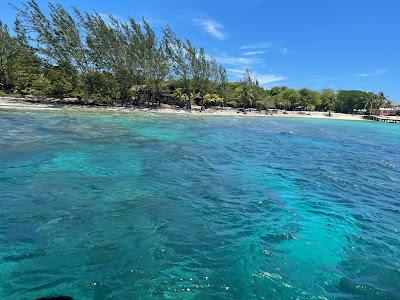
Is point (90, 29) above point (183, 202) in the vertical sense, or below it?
above

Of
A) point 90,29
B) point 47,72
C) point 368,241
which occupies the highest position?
point 90,29

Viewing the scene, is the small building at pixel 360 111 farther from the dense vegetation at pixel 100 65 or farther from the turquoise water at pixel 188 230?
the turquoise water at pixel 188 230

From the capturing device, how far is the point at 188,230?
27.6ft

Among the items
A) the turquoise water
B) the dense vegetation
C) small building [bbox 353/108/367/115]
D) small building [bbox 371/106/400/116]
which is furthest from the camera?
small building [bbox 353/108/367/115]

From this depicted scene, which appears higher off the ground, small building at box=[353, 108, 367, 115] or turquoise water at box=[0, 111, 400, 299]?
small building at box=[353, 108, 367, 115]

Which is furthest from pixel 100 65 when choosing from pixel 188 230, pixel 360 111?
pixel 360 111

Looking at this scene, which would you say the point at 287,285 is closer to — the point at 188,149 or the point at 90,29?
the point at 188,149

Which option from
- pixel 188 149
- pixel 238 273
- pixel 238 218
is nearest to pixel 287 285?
pixel 238 273

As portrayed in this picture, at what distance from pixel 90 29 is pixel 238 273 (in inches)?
2294

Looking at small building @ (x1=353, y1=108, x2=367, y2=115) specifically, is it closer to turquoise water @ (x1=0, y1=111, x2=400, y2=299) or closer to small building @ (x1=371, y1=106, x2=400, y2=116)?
small building @ (x1=371, y1=106, x2=400, y2=116)

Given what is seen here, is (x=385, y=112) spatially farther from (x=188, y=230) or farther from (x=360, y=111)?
(x=188, y=230)

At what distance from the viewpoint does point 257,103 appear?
3511 inches

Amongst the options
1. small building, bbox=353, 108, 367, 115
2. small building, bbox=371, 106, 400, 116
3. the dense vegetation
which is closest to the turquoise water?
the dense vegetation

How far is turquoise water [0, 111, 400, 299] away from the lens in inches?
241
